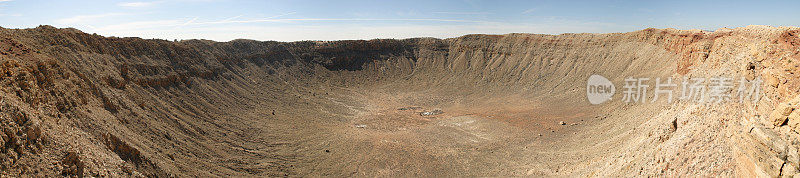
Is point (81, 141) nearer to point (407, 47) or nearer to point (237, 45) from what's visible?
point (237, 45)

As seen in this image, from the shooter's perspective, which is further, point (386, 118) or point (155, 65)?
point (386, 118)

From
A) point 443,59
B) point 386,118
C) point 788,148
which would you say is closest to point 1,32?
point 386,118

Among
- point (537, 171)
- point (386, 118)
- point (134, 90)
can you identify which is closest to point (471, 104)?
point (386, 118)

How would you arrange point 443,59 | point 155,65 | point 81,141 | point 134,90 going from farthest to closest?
point 443,59
point 155,65
point 134,90
point 81,141

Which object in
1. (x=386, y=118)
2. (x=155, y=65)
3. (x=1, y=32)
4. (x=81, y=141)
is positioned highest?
(x=1, y=32)

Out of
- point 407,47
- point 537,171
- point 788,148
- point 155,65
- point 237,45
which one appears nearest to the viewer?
point 788,148

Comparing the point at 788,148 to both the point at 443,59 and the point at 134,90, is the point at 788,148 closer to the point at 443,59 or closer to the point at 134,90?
the point at 134,90

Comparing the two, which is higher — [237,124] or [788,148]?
[788,148]
